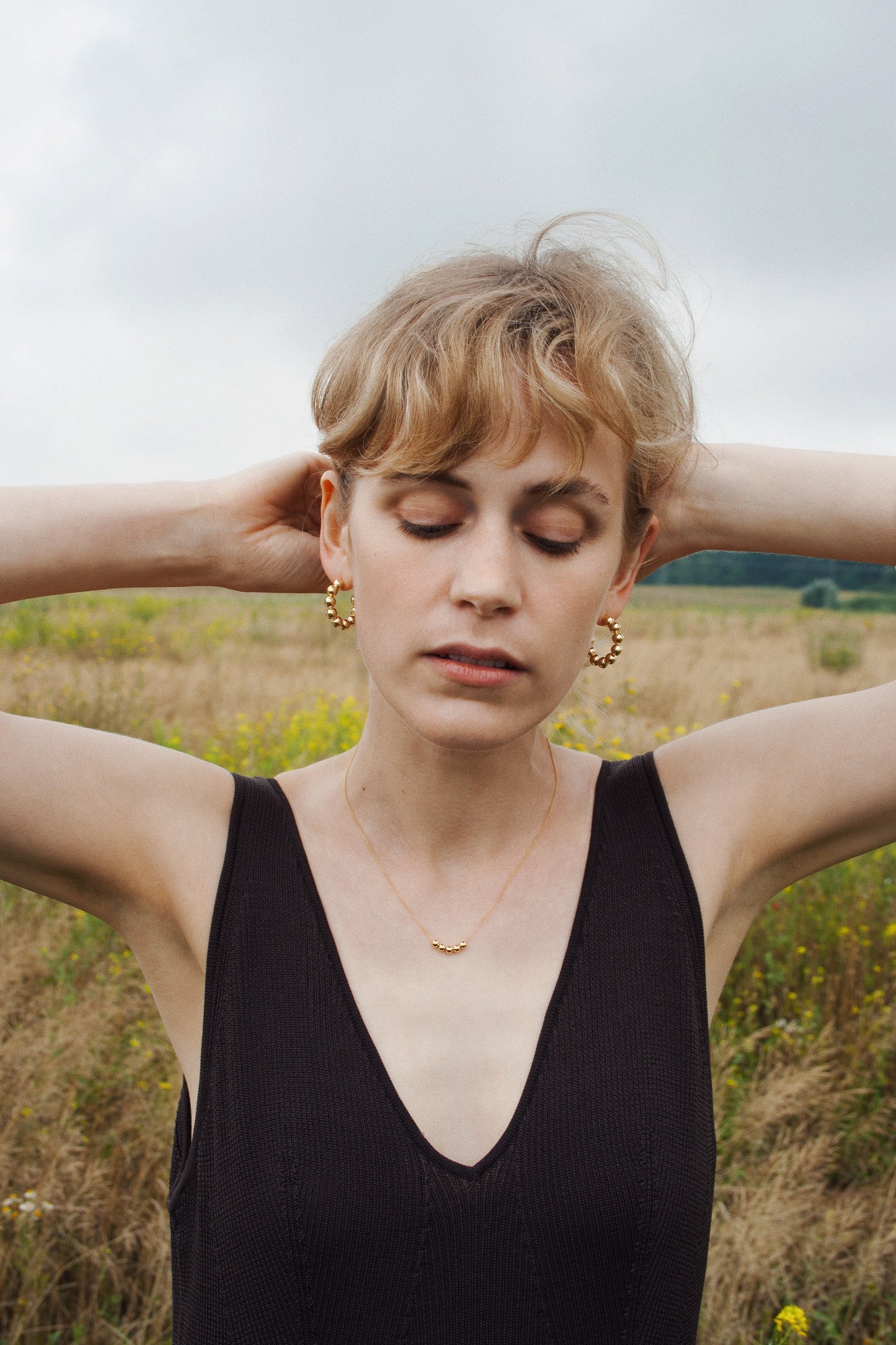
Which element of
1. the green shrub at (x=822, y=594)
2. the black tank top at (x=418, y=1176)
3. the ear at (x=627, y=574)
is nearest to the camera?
the black tank top at (x=418, y=1176)

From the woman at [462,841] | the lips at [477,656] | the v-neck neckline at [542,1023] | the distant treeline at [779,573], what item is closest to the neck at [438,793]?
the woman at [462,841]

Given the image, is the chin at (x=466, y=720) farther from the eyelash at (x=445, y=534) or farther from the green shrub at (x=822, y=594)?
the green shrub at (x=822, y=594)

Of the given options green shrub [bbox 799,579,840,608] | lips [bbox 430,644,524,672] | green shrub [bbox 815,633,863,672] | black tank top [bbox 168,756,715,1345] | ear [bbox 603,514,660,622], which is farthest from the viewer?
green shrub [bbox 799,579,840,608]

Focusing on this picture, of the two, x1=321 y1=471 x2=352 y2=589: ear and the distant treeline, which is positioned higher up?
the distant treeline

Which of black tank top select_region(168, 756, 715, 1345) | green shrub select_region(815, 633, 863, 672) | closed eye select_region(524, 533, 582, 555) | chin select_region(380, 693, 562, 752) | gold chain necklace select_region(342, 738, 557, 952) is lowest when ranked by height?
black tank top select_region(168, 756, 715, 1345)

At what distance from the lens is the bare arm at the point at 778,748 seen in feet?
4.90

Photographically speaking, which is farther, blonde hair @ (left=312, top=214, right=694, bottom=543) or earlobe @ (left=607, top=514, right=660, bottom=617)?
earlobe @ (left=607, top=514, right=660, bottom=617)

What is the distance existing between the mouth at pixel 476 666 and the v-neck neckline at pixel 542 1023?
37 centimetres

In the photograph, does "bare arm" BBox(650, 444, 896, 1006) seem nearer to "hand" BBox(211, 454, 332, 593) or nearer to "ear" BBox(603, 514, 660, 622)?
"ear" BBox(603, 514, 660, 622)

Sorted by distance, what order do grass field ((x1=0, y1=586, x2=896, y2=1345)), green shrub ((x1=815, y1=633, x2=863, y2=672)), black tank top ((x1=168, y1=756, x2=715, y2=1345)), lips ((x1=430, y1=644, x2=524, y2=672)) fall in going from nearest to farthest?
black tank top ((x1=168, y1=756, x2=715, y2=1345)) < lips ((x1=430, y1=644, x2=524, y2=672)) < grass field ((x1=0, y1=586, x2=896, y2=1345)) < green shrub ((x1=815, y1=633, x2=863, y2=672))

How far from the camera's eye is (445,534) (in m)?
1.32

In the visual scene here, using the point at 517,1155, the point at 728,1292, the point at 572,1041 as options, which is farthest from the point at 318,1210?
the point at 728,1292

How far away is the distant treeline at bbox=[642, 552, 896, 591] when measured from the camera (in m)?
19.8

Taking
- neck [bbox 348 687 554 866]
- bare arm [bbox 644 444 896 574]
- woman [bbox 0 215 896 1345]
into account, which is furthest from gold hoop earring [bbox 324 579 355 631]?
bare arm [bbox 644 444 896 574]
